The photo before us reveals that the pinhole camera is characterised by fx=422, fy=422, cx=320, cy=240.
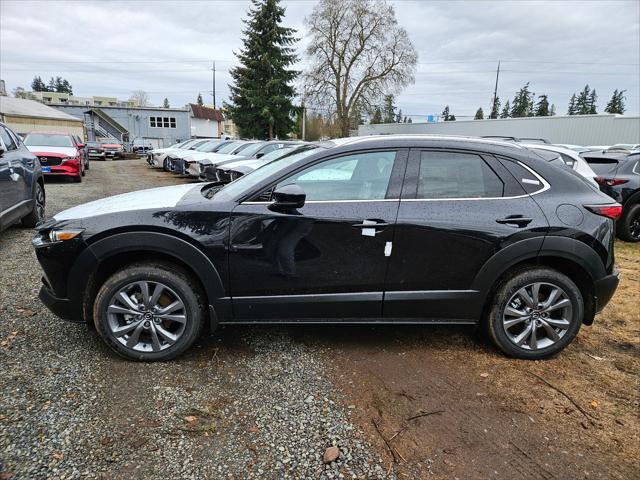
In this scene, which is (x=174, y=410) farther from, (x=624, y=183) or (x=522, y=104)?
(x=522, y=104)

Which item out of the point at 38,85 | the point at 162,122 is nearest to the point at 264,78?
the point at 162,122

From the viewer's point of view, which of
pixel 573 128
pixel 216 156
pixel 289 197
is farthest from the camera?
pixel 573 128

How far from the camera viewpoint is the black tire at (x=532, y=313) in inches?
129

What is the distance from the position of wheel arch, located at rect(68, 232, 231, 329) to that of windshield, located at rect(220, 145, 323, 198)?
569mm

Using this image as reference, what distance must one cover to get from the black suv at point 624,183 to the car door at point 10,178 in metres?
9.24

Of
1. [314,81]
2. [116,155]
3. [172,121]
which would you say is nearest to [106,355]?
[116,155]

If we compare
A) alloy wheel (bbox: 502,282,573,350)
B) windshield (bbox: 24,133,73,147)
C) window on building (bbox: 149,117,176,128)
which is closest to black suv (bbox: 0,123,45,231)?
alloy wheel (bbox: 502,282,573,350)

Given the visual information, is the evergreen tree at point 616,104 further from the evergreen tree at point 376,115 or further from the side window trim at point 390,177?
the side window trim at point 390,177

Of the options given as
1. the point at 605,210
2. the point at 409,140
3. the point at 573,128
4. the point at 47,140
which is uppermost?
the point at 573,128

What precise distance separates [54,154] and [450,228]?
1395 cm

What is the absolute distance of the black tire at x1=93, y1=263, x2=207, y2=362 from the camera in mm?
3035

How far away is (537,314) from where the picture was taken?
10.9 feet

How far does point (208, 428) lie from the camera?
98.7 inches

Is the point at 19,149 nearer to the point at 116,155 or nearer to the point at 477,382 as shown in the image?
the point at 477,382
